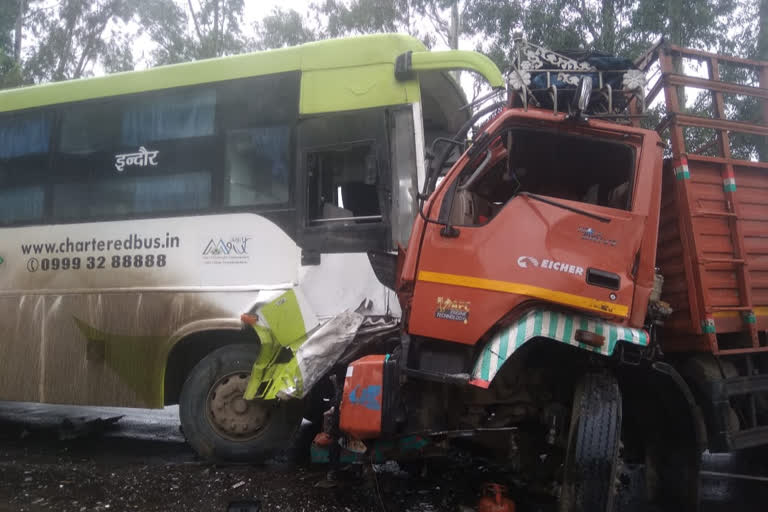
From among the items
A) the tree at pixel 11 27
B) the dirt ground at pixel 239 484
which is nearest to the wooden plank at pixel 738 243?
the dirt ground at pixel 239 484

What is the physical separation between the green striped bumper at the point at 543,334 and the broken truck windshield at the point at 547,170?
0.72 metres

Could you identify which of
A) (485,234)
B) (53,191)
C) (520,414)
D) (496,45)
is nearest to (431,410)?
(520,414)

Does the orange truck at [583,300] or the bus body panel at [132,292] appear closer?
the orange truck at [583,300]

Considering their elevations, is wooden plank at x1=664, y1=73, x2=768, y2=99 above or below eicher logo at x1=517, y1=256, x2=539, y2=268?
above

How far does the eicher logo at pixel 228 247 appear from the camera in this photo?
4.73 metres

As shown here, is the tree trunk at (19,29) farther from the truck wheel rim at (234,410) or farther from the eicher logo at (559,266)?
the eicher logo at (559,266)

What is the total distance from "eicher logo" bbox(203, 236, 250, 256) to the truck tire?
290 centimetres

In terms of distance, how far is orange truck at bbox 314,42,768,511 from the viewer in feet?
10.6

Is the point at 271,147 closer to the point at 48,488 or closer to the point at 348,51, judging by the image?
the point at 348,51

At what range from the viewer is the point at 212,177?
4945 millimetres

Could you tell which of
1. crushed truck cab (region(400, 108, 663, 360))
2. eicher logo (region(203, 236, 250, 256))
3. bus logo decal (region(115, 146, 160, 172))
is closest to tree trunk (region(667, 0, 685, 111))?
crushed truck cab (region(400, 108, 663, 360))

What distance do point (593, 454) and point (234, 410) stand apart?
9.36 feet

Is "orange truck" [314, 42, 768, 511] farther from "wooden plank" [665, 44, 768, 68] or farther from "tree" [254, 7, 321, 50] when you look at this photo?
"tree" [254, 7, 321, 50]

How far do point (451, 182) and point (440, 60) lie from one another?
1296mm
